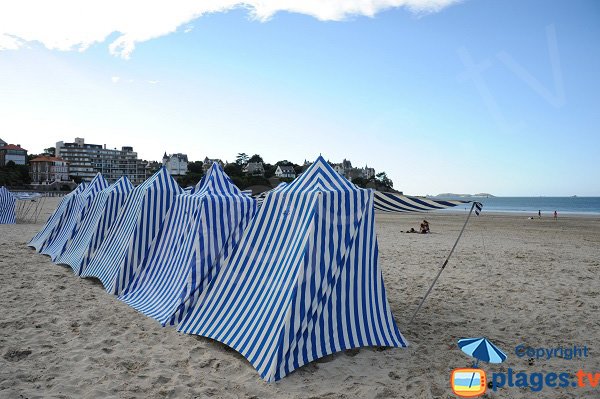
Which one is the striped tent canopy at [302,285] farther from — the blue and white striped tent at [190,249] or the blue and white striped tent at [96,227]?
the blue and white striped tent at [96,227]

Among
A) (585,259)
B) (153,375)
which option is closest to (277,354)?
(153,375)

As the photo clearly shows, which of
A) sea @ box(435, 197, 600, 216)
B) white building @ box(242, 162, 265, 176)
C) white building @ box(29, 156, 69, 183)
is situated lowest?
sea @ box(435, 197, 600, 216)

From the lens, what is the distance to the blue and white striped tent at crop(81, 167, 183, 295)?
706 cm

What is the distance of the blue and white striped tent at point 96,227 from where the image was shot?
8.49 meters

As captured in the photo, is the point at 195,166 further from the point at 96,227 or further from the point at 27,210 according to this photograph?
the point at 96,227

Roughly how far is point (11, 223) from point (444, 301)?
19.1m

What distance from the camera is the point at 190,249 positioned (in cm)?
586

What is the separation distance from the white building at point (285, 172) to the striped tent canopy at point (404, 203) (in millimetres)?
99670

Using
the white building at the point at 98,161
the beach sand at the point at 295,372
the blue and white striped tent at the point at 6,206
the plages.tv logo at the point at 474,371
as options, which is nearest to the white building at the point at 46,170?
the white building at the point at 98,161

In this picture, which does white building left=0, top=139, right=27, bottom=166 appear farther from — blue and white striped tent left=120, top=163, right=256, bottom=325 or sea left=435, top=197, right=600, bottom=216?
blue and white striped tent left=120, top=163, right=256, bottom=325

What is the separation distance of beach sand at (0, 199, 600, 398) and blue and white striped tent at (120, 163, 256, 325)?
31cm

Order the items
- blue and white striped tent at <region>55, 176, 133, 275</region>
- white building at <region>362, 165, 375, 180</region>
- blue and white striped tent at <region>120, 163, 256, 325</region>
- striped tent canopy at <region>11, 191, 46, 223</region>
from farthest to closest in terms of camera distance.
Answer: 1. white building at <region>362, 165, 375, 180</region>
2. striped tent canopy at <region>11, 191, 46, 223</region>
3. blue and white striped tent at <region>55, 176, 133, 275</region>
4. blue and white striped tent at <region>120, 163, 256, 325</region>

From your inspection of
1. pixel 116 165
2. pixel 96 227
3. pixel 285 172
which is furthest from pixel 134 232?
pixel 116 165

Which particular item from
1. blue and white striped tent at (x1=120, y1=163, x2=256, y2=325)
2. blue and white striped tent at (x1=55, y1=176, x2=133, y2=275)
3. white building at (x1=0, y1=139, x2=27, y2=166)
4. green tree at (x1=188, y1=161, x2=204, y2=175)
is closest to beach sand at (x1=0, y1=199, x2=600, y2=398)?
blue and white striped tent at (x1=120, y1=163, x2=256, y2=325)
